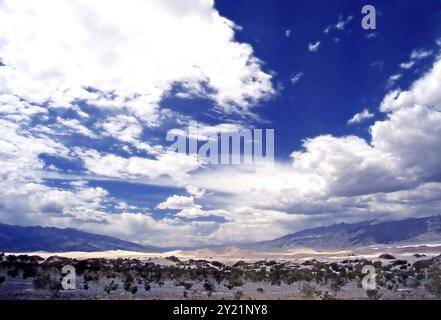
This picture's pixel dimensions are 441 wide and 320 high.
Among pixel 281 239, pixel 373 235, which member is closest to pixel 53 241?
pixel 281 239

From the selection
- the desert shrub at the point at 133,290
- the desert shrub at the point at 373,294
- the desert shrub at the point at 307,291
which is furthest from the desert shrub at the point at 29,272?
the desert shrub at the point at 373,294

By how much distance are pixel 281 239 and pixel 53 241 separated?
5932 centimetres

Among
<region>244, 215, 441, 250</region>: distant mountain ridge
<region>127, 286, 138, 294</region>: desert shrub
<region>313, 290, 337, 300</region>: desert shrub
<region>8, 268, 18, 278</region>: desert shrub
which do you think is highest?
<region>244, 215, 441, 250</region>: distant mountain ridge

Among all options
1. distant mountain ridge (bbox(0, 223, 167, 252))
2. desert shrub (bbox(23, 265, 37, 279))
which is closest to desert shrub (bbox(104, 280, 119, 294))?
desert shrub (bbox(23, 265, 37, 279))

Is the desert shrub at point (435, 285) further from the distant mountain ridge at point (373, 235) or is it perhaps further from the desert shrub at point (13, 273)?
the distant mountain ridge at point (373, 235)

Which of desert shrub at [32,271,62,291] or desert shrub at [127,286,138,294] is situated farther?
desert shrub at [127,286,138,294]

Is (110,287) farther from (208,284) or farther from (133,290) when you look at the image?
(208,284)

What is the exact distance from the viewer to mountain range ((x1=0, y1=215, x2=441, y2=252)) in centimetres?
8725

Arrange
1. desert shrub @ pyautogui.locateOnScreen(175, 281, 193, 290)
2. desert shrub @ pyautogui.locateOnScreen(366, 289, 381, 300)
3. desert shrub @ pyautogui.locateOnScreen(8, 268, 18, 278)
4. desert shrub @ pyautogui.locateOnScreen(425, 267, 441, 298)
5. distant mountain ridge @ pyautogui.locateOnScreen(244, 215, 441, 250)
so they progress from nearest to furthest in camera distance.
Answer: desert shrub @ pyautogui.locateOnScreen(366, 289, 381, 300) < desert shrub @ pyautogui.locateOnScreen(425, 267, 441, 298) < desert shrub @ pyautogui.locateOnScreen(175, 281, 193, 290) < desert shrub @ pyautogui.locateOnScreen(8, 268, 18, 278) < distant mountain ridge @ pyautogui.locateOnScreen(244, 215, 441, 250)

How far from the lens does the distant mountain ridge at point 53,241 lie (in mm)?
80688

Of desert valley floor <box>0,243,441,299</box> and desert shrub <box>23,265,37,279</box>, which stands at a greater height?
desert shrub <box>23,265,37,279</box>

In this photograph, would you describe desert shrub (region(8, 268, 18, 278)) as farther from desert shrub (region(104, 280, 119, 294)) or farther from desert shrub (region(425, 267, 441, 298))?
desert shrub (region(425, 267, 441, 298))
